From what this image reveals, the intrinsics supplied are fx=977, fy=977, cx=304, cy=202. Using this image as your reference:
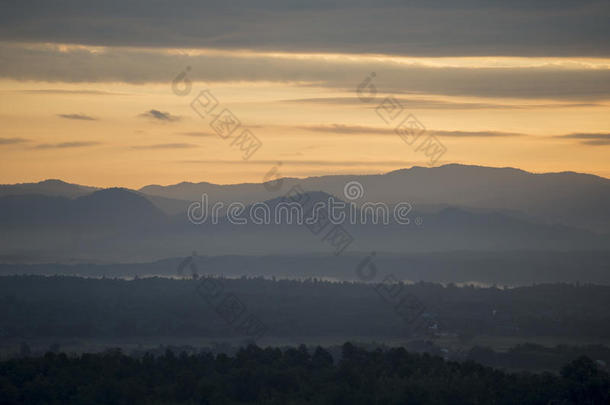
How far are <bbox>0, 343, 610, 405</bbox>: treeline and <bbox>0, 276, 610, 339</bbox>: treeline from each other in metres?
42.1

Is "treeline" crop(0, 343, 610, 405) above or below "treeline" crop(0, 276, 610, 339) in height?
below

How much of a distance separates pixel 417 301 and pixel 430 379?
66.2 meters

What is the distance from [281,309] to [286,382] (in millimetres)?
58264

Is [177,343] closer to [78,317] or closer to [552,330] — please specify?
[78,317]

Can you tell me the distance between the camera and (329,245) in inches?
7549

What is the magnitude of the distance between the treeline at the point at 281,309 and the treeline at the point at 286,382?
4215cm

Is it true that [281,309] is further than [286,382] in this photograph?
Yes

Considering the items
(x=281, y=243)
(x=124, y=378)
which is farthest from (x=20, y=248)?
(x=124, y=378)

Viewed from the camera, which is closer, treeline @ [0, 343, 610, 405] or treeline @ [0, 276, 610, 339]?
treeline @ [0, 343, 610, 405]

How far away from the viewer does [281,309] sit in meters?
93.8

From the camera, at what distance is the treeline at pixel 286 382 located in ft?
105

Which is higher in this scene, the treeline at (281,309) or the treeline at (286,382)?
the treeline at (281,309)

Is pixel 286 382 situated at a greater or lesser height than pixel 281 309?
lesser

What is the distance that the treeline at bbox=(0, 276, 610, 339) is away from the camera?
83375 millimetres
